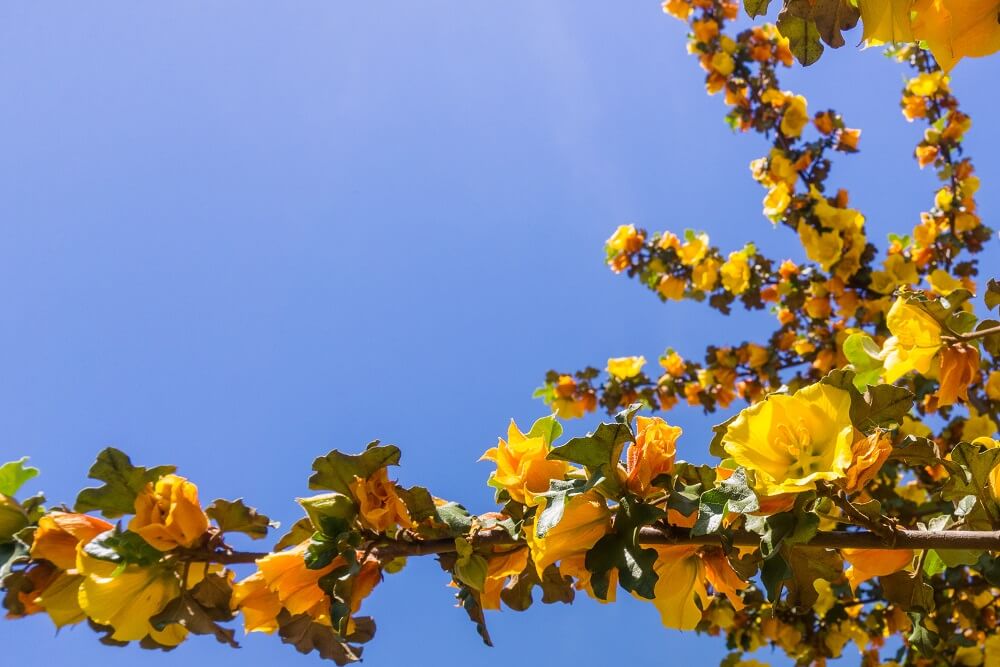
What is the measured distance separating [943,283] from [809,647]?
2.03 m

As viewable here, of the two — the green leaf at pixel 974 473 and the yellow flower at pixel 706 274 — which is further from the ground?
the yellow flower at pixel 706 274

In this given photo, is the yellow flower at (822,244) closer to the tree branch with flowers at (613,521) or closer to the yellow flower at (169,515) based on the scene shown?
the tree branch with flowers at (613,521)

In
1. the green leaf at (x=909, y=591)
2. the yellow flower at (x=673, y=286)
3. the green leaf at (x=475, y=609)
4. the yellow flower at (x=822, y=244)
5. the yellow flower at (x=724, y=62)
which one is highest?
the yellow flower at (x=724, y=62)

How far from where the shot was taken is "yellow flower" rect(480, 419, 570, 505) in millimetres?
1135

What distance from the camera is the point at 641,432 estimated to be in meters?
1.13

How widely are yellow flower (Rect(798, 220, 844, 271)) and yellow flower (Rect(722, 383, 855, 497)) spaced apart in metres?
3.28

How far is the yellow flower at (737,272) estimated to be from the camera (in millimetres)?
4402

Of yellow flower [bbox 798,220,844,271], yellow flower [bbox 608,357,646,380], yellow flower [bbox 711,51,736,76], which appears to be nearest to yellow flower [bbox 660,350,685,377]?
yellow flower [bbox 608,357,646,380]

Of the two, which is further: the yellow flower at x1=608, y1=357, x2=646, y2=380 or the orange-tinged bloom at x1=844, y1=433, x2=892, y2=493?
the yellow flower at x1=608, y1=357, x2=646, y2=380

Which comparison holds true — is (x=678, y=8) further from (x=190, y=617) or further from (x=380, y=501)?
(x=190, y=617)

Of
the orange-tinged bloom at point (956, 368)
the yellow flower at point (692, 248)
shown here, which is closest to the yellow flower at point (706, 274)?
the yellow flower at point (692, 248)

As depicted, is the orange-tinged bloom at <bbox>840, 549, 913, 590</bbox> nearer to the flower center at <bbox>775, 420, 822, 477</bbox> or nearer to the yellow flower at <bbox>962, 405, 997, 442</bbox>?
the flower center at <bbox>775, 420, 822, 477</bbox>

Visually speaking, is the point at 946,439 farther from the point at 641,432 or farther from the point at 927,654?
the point at 641,432

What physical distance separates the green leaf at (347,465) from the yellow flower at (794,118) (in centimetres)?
413
